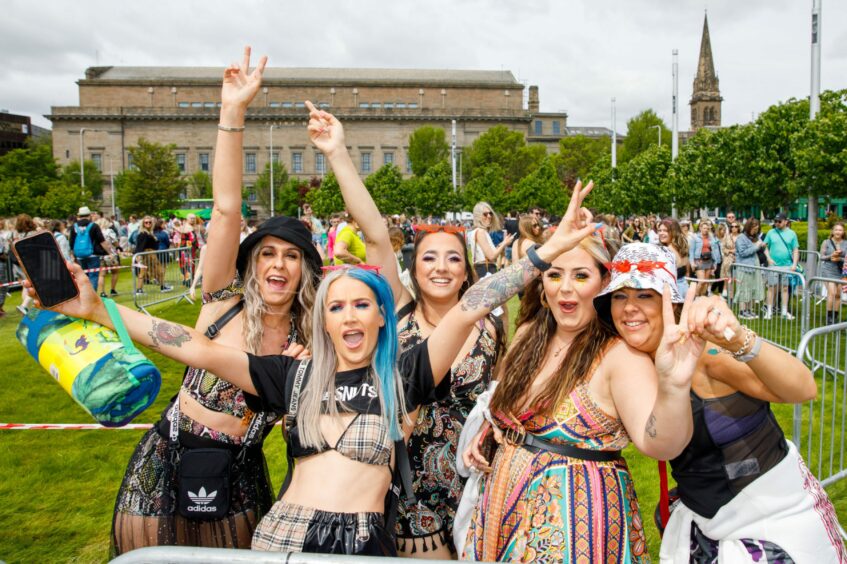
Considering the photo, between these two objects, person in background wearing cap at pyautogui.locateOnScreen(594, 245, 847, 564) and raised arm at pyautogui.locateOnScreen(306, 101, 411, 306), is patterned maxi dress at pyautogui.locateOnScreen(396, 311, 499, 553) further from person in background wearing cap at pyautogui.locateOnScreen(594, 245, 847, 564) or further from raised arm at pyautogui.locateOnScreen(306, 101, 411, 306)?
person in background wearing cap at pyautogui.locateOnScreen(594, 245, 847, 564)

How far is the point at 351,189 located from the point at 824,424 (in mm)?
5602

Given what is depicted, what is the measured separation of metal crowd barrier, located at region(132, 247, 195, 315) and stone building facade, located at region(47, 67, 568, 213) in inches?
2616

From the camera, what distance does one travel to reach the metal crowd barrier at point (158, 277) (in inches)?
584

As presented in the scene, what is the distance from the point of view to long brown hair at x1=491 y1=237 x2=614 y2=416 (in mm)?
2473

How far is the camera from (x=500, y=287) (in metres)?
2.50

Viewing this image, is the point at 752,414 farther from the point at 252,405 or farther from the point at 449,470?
the point at 252,405

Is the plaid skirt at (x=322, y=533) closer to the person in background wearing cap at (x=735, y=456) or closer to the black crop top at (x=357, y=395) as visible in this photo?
the black crop top at (x=357, y=395)

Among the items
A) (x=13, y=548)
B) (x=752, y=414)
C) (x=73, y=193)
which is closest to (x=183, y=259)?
→ (x=13, y=548)

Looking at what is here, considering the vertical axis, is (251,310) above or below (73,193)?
below

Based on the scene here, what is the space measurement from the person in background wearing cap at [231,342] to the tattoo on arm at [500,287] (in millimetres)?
774

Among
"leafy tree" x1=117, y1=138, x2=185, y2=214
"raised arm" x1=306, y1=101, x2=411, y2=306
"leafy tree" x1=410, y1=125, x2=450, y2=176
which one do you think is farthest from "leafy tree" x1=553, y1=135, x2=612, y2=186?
"raised arm" x1=306, y1=101, x2=411, y2=306

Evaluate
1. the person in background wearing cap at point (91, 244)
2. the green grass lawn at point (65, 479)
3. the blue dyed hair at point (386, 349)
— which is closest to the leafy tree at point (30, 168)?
the person in background wearing cap at point (91, 244)

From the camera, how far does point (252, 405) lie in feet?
8.61

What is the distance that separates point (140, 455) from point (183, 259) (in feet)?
51.4
